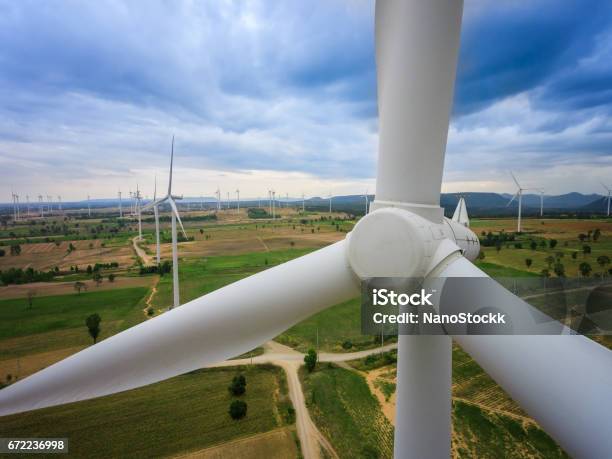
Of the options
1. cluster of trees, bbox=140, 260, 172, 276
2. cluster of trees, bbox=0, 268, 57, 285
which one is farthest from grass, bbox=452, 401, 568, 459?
cluster of trees, bbox=0, 268, 57, 285

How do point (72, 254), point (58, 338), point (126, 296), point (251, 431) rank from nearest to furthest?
1. point (251, 431)
2. point (58, 338)
3. point (126, 296)
4. point (72, 254)

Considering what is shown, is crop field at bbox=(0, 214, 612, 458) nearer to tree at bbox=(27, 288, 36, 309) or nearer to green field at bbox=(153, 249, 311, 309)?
green field at bbox=(153, 249, 311, 309)

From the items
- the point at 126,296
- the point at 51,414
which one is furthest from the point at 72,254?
the point at 51,414

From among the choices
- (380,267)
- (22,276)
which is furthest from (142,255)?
(380,267)

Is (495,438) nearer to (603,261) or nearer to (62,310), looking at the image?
(62,310)

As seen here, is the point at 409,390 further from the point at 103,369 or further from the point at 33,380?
the point at 33,380
